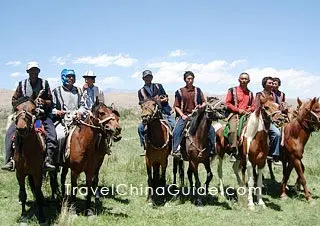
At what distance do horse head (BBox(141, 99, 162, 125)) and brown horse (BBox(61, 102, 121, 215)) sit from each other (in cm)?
68

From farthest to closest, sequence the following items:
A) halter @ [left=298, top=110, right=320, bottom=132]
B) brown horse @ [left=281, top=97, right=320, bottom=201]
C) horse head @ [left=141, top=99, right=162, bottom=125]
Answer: brown horse @ [left=281, top=97, right=320, bottom=201] → halter @ [left=298, top=110, right=320, bottom=132] → horse head @ [left=141, top=99, right=162, bottom=125]

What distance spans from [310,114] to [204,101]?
2569 millimetres

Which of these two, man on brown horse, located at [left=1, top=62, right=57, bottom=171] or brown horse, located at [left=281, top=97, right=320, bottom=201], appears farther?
brown horse, located at [left=281, top=97, right=320, bottom=201]

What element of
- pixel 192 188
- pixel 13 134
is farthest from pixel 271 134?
pixel 13 134

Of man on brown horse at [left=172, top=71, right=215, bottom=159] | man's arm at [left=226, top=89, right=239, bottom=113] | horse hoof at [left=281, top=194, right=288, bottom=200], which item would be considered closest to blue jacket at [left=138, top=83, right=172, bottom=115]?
man on brown horse at [left=172, top=71, right=215, bottom=159]

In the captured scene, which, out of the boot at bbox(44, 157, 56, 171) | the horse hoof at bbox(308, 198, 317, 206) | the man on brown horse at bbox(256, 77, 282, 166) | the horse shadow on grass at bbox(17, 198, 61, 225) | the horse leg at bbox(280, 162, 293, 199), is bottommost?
the horse hoof at bbox(308, 198, 317, 206)

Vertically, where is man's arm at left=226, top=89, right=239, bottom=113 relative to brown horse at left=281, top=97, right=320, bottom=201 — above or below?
above

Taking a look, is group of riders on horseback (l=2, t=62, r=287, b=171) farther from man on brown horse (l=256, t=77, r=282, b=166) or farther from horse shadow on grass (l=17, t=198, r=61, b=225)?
horse shadow on grass (l=17, t=198, r=61, b=225)

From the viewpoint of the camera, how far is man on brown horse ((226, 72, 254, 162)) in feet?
30.9

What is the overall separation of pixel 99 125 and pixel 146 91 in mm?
2244

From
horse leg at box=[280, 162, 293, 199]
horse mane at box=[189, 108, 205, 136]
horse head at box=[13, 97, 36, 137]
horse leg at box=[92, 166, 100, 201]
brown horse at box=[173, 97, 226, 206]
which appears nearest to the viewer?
horse head at box=[13, 97, 36, 137]

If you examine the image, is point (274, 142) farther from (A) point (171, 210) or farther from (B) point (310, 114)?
(A) point (171, 210)

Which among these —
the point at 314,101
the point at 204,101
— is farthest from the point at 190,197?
the point at 314,101

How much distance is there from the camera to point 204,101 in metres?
9.76
